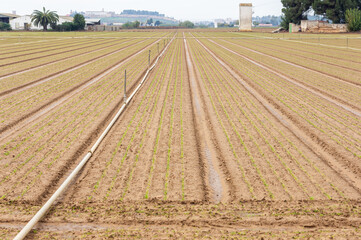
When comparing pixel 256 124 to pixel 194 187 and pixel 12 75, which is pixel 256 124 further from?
pixel 12 75

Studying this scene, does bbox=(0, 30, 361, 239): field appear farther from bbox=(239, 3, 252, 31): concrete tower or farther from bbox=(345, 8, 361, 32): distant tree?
bbox=(239, 3, 252, 31): concrete tower

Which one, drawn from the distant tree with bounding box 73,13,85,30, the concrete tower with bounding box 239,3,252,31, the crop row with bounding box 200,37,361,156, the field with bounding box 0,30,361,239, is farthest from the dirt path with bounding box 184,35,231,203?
the concrete tower with bounding box 239,3,252,31

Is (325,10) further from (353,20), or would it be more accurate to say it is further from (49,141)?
(49,141)

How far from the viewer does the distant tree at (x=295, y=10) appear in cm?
9419

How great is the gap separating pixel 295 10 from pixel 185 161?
96024 millimetres

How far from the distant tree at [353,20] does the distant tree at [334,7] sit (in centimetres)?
675

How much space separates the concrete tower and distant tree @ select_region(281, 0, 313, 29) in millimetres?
13818

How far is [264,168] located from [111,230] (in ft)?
12.0

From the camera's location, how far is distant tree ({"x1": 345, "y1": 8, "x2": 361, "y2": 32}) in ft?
252

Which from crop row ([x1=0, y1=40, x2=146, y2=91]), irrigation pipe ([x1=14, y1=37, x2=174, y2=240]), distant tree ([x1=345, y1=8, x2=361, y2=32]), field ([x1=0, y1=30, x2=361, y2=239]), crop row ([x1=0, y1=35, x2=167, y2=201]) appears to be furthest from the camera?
distant tree ([x1=345, y1=8, x2=361, y2=32])

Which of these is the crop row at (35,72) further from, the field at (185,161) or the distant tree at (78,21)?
the distant tree at (78,21)

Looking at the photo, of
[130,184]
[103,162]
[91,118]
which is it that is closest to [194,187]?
[130,184]

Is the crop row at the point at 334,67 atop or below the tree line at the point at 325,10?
below

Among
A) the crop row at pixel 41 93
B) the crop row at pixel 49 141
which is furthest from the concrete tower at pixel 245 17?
the crop row at pixel 49 141
